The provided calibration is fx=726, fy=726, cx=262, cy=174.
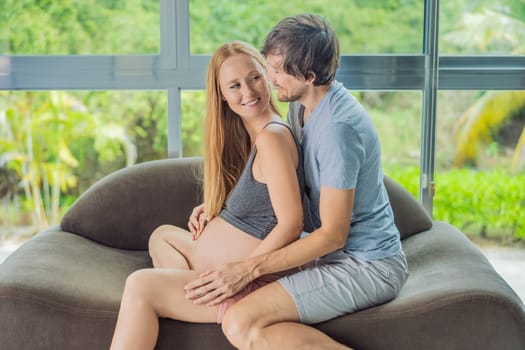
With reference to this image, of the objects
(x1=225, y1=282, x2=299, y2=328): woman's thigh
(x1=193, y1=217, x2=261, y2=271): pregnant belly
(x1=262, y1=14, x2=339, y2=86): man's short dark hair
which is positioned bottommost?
(x1=225, y1=282, x2=299, y2=328): woman's thigh

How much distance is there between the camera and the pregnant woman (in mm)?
2154

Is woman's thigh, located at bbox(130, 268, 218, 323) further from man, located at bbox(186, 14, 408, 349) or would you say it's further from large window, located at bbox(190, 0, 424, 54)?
large window, located at bbox(190, 0, 424, 54)

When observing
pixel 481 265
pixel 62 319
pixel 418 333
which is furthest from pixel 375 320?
pixel 62 319

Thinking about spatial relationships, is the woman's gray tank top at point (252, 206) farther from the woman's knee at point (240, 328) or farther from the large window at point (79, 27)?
the large window at point (79, 27)

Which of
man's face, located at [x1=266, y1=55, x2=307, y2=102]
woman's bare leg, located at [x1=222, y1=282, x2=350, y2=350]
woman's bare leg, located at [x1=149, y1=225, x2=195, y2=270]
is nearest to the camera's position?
woman's bare leg, located at [x1=222, y1=282, x2=350, y2=350]

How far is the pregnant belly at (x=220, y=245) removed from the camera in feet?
7.55

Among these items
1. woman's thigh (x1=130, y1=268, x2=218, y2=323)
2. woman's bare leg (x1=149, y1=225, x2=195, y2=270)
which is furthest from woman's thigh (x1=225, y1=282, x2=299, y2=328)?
woman's bare leg (x1=149, y1=225, x2=195, y2=270)

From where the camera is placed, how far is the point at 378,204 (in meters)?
2.25

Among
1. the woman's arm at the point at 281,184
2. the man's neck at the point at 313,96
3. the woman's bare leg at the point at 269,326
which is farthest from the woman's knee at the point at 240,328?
the man's neck at the point at 313,96

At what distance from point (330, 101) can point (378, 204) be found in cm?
36

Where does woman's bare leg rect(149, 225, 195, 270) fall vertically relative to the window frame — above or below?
below

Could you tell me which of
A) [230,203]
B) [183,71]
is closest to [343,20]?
[183,71]

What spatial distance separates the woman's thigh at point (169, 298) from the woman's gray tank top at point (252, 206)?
0.29 meters

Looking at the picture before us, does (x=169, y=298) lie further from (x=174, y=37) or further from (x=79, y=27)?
(x=79, y=27)
